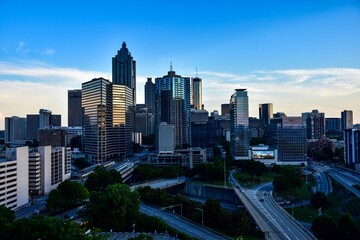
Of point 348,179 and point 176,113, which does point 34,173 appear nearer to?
point 348,179

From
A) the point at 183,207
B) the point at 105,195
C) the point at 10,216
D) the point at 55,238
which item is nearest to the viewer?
the point at 55,238

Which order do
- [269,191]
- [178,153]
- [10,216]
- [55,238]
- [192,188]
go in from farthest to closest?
[178,153]
[192,188]
[269,191]
[10,216]
[55,238]

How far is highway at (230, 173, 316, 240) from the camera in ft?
112

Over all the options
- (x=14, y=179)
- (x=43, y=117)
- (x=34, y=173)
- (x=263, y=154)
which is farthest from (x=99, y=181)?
(x=43, y=117)

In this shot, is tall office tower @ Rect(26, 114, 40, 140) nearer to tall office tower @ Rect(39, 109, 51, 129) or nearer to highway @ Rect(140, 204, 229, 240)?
tall office tower @ Rect(39, 109, 51, 129)

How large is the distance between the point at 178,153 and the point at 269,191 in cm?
4018

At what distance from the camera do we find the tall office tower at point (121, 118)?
10731cm

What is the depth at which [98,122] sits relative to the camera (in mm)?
100062

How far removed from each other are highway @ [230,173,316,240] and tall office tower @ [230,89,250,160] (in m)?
44.0

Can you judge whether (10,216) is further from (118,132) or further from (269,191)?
(118,132)

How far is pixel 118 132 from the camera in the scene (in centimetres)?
10925

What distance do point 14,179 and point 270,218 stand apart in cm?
3632

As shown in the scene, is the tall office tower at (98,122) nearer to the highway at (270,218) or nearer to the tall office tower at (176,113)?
the tall office tower at (176,113)

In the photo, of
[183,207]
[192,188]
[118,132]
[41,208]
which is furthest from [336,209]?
[118,132]
